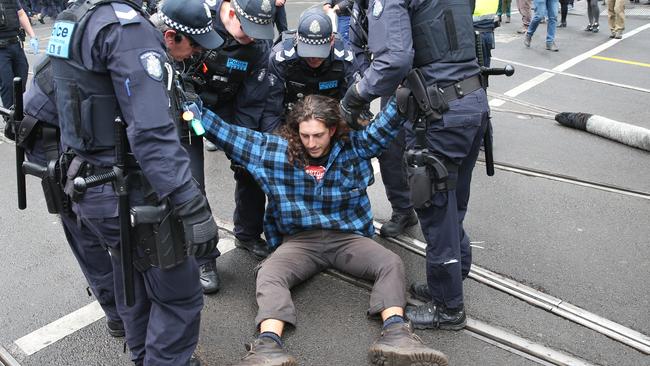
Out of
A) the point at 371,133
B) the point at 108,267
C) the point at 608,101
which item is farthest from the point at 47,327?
the point at 608,101

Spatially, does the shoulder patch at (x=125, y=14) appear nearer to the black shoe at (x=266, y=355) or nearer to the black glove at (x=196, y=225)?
the black glove at (x=196, y=225)

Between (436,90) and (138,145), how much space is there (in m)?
1.48

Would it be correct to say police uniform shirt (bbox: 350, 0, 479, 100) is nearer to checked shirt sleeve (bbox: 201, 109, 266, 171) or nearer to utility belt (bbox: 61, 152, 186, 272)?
checked shirt sleeve (bbox: 201, 109, 266, 171)

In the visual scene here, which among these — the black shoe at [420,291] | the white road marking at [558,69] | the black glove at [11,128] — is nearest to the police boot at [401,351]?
the black shoe at [420,291]

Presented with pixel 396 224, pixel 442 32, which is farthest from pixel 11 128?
pixel 396 224

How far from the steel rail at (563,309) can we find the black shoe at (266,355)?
1.40m

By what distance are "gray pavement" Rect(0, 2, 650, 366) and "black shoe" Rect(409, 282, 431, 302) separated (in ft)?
0.73

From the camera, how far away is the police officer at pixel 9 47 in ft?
21.1

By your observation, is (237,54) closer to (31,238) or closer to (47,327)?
(47,327)

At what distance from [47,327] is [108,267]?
30.7 inches

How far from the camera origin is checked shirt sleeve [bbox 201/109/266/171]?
141 inches

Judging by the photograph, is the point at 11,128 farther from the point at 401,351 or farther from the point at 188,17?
the point at 401,351

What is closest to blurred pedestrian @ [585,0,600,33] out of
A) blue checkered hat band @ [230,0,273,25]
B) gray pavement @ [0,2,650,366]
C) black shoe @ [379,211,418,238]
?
gray pavement @ [0,2,650,366]

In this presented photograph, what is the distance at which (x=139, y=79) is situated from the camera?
92.7 inches
